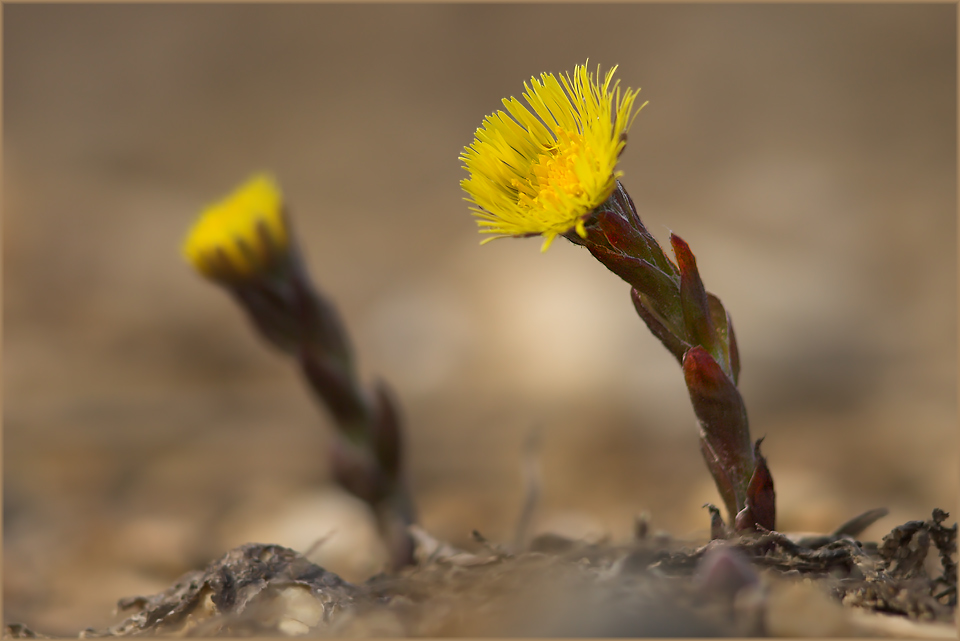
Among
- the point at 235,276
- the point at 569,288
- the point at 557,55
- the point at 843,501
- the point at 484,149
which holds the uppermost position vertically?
the point at 557,55

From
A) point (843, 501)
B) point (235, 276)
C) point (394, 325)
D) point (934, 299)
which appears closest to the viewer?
point (235, 276)

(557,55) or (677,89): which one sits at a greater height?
(557,55)

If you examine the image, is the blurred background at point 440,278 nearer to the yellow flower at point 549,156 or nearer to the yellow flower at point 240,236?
the yellow flower at point 240,236

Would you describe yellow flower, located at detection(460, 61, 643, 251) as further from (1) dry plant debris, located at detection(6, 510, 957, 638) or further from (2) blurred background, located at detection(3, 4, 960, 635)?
(2) blurred background, located at detection(3, 4, 960, 635)

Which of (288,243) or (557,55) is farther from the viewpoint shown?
(557,55)

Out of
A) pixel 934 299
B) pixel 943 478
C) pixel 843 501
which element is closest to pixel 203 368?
pixel 843 501

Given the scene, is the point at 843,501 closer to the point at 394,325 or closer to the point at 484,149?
the point at 484,149

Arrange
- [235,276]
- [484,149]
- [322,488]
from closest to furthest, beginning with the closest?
Result: 1. [484,149]
2. [235,276]
3. [322,488]

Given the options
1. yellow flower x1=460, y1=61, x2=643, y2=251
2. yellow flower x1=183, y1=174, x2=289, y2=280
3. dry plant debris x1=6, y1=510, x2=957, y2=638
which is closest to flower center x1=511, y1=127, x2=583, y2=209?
yellow flower x1=460, y1=61, x2=643, y2=251
